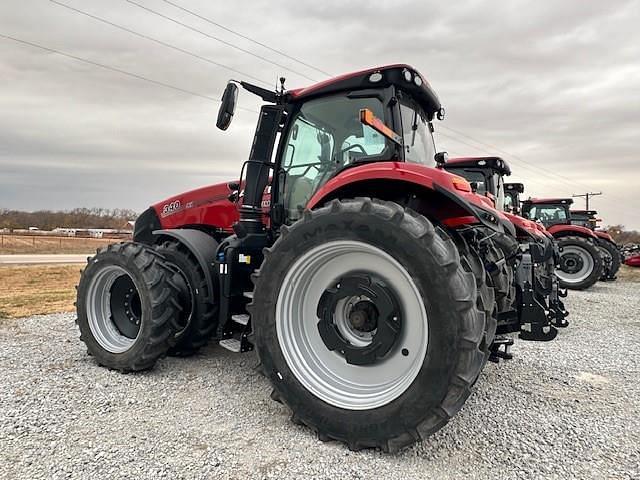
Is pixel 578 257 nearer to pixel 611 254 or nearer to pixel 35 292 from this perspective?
pixel 611 254

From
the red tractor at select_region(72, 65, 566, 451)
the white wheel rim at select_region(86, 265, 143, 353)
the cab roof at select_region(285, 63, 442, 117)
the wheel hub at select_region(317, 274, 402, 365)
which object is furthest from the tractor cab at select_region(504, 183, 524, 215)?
the white wheel rim at select_region(86, 265, 143, 353)

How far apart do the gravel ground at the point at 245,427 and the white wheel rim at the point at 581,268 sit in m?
8.72

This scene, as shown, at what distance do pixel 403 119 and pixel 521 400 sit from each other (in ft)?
7.86

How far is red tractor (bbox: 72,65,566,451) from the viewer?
2510mm

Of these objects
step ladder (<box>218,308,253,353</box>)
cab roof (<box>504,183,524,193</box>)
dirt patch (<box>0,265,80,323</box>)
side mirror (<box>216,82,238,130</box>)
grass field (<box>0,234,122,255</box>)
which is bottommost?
grass field (<box>0,234,122,255</box>)

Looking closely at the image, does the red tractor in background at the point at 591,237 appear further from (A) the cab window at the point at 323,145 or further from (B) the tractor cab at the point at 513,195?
(A) the cab window at the point at 323,145

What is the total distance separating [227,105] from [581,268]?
11.9 meters

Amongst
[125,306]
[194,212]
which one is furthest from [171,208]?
[125,306]

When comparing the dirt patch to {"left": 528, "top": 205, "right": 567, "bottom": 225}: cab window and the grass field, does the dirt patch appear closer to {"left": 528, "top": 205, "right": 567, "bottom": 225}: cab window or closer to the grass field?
{"left": 528, "top": 205, "right": 567, "bottom": 225}: cab window

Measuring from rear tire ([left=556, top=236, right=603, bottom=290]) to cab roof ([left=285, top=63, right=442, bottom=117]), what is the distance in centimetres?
1040

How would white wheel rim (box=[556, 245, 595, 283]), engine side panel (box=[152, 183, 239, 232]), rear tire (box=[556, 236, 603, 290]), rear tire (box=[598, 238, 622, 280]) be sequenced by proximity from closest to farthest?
1. engine side panel (box=[152, 183, 239, 232])
2. rear tire (box=[556, 236, 603, 290])
3. white wheel rim (box=[556, 245, 595, 283])
4. rear tire (box=[598, 238, 622, 280])

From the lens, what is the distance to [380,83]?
345 cm

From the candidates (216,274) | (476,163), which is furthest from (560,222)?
(216,274)

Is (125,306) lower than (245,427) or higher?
higher
